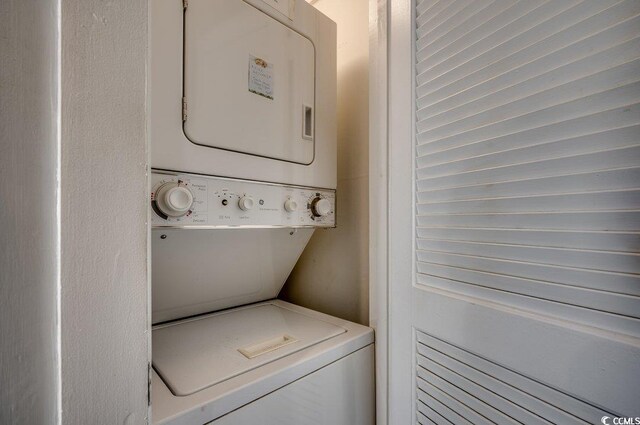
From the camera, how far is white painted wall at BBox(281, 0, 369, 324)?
162 centimetres

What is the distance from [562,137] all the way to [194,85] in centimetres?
111

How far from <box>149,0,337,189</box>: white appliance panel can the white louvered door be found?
39cm

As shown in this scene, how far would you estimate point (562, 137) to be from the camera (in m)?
0.72

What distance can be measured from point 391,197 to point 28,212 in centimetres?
108

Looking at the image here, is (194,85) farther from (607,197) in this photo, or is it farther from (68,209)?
(607,197)

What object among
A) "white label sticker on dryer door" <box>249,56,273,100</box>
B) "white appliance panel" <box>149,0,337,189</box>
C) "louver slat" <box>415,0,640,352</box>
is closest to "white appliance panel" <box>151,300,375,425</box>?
"louver slat" <box>415,0,640,352</box>

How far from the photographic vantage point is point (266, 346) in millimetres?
1117

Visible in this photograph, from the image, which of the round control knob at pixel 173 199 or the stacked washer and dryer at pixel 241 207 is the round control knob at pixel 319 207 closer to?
the stacked washer and dryer at pixel 241 207

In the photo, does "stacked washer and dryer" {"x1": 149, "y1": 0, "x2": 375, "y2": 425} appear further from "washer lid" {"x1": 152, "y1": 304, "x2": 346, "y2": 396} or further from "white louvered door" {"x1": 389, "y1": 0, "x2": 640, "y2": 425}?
"white louvered door" {"x1": 389, "y1": 0, "x2": 640, "y2": 425}

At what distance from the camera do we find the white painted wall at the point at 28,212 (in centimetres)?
43

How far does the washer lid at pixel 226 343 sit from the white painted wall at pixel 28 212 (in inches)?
16.7

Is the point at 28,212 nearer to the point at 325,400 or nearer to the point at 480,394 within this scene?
the point at 325,400

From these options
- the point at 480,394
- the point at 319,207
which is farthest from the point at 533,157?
the point at 319,207

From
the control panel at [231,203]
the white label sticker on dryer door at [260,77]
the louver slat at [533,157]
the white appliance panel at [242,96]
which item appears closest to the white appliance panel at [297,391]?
the louver slat at [533,157]
